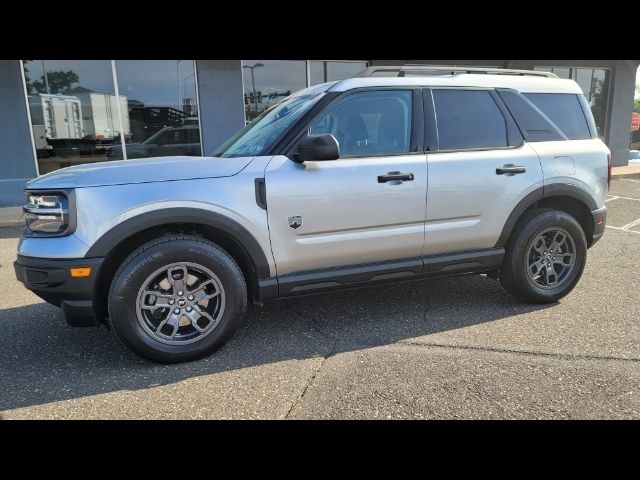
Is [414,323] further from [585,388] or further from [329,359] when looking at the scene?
[585,388]

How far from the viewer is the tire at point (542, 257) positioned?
4129 millimetres

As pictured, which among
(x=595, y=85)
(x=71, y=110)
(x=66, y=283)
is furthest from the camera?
(x=595, y=85)

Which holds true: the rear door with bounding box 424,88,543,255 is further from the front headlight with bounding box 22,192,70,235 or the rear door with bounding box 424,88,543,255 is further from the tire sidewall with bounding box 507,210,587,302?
the front headlight with bounding box 22,192,70,235

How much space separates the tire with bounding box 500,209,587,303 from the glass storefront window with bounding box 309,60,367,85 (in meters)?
8.02

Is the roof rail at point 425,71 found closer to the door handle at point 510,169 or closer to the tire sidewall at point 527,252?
the door handle at point 510,169

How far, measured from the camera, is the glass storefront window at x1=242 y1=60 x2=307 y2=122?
34.8 feet

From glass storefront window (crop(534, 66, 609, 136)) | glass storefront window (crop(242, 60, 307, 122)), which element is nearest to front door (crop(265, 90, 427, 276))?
glass storefront window (crop(242, 60, 307, 122))

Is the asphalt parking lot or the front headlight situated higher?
the front headlight

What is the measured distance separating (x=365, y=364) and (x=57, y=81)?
369 inches

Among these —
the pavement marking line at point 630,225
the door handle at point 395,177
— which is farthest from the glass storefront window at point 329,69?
the door handle at point 395,177

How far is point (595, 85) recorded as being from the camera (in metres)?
14.2

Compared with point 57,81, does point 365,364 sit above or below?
below

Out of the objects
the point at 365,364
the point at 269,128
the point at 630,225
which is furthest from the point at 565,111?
the point at 630,225

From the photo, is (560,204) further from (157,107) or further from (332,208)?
(157,107)
